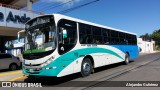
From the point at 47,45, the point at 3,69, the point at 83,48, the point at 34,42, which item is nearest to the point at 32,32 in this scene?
the point at 34,42

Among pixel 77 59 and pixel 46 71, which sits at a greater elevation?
pixel 77 59

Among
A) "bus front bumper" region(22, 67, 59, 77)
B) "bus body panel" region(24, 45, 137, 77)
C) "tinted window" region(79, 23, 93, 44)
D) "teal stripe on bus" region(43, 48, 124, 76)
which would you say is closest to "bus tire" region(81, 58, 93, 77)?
"bus body panel" region(24, 45, 137, 77)

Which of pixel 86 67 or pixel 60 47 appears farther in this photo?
pixel 86 67

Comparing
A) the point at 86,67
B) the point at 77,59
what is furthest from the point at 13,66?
the point at 77,59

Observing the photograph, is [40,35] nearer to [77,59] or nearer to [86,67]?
[77,59]

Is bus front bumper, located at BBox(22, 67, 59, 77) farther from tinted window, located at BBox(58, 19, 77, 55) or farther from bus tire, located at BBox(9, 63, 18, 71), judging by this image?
bus tire, located at BBox(9, 63, 18, 71)

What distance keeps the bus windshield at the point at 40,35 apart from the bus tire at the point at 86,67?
110 inches

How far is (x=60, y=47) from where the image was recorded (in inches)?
420

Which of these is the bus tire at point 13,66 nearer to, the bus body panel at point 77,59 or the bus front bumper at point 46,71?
the bus body panel at point 77,59

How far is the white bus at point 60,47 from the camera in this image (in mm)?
10430

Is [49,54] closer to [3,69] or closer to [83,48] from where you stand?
[83,48]

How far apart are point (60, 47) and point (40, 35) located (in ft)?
3.81

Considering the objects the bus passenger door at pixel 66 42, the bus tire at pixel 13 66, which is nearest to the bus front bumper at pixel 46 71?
the bus passenger door at pixel 66 42

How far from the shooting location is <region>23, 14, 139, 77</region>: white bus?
34.2 ft
